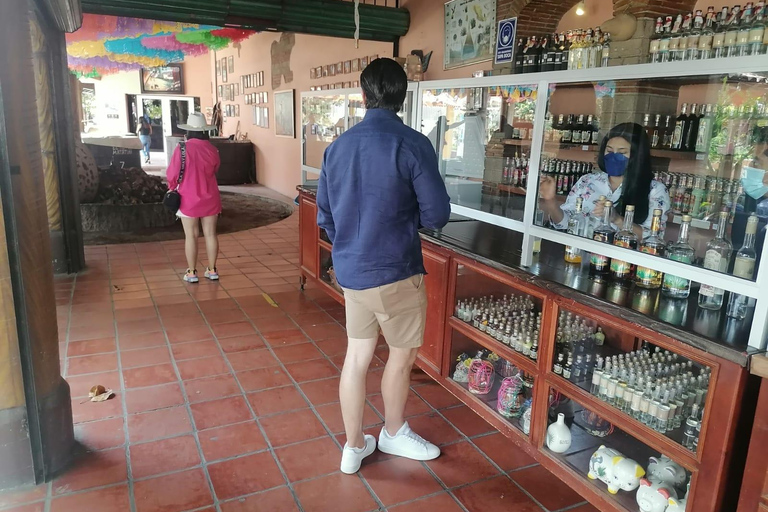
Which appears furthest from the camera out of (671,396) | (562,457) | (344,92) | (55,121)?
(55,121)

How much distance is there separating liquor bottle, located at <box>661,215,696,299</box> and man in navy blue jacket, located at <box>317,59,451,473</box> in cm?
86

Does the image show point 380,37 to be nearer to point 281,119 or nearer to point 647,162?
point 647,162

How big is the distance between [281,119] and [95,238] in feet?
15.4

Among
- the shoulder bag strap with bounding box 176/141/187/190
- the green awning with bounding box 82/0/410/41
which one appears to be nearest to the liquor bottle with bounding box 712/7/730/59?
the green awning with bounding box 82/0/410/41

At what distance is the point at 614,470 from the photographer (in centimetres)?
203

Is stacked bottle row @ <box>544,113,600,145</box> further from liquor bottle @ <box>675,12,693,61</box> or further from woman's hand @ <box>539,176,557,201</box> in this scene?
woman's hand @ <box>539,176,557,201</box>

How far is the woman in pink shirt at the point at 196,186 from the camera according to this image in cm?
468

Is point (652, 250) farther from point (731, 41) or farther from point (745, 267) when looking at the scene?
point (731, 41)

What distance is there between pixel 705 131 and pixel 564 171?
3.66 ft

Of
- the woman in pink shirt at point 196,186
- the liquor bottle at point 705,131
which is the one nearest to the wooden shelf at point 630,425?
the liquor bottle at point 705,131

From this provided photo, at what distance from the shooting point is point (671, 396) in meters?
1.94

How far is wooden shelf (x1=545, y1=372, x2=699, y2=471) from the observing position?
5.76ft

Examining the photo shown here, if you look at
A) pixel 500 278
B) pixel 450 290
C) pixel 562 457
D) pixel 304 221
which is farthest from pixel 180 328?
pixel 562 457

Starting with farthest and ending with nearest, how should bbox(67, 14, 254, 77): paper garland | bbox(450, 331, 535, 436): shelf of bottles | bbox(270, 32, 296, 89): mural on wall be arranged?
bbox(270, 32, 296, 89): mural on wall, bbox(67, 14, 254, 77): paper garland, bbox(450, 331, 535, 436): shelf of bottles
